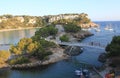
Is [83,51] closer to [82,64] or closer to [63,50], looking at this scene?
[63,50]

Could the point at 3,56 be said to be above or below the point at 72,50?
above

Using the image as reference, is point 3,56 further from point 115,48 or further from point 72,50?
point 115,48

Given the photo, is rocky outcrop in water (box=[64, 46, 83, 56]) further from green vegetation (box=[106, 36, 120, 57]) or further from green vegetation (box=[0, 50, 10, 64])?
green vegetation (box=[106, 36, 120, 57])

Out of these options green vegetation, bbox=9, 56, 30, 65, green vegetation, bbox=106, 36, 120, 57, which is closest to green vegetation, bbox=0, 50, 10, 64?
green vegetation, bbox=9, 56, 30, 65

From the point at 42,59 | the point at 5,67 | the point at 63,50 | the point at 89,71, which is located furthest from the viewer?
the point at 63,50

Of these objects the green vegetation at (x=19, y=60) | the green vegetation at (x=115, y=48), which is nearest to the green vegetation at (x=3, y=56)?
the green vegetation at (x=19, y=60)

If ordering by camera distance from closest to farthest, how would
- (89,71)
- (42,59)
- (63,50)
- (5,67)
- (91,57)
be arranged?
1. (89,71)
2. (5,67)
3. (42,59)
4. (91,57)
5. (63,50)

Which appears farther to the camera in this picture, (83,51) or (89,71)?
(83,51)

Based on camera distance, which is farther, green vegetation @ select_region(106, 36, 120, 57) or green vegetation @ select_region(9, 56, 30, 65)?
green vegetation @ select_region(9, 56, 30, 65)

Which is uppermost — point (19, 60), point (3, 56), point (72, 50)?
point (3, 56)

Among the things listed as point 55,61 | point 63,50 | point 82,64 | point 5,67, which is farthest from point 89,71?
point 63,50

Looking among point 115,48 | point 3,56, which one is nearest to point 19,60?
point 3,56
